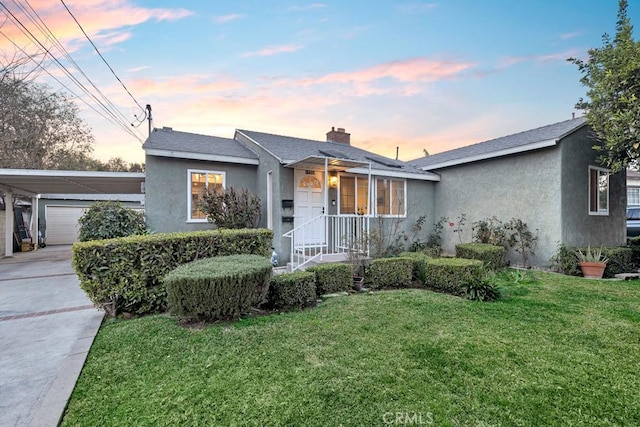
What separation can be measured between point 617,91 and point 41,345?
1208 cm

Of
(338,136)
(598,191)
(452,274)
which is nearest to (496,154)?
(598,191)

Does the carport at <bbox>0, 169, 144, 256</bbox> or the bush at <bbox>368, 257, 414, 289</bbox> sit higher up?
the carport at <bbox>0, 169, 144, 256</bbox>

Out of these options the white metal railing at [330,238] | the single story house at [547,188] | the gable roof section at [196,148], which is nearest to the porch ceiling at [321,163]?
the white metal railing at [330,238]

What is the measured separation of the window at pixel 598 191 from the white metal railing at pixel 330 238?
23.3 feet

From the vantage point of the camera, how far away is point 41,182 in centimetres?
1116

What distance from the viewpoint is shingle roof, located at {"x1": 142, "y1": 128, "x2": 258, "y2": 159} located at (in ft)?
27.9

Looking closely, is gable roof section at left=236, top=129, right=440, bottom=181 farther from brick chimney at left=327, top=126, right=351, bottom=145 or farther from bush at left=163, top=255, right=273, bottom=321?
bush at left=163, top=255, right=273, bottom=321

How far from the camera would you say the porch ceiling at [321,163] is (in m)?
7.59

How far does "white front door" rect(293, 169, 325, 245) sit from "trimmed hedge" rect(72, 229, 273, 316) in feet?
12.3

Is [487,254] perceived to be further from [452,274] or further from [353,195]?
[353,195]

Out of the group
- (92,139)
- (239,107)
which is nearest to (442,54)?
(239,107)

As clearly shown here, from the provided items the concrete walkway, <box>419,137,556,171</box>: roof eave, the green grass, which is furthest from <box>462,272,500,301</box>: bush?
the concrete walkway

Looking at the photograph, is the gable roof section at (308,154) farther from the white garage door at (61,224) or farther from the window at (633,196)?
the window at (633,196)

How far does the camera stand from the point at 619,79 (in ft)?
22.3
